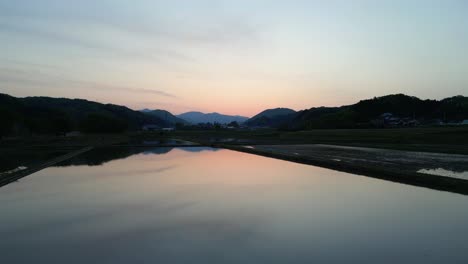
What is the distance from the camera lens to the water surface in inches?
245

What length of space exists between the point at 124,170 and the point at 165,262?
1361 centimetres

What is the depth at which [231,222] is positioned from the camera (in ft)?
27.7

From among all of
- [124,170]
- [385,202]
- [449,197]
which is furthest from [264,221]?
[124,170]

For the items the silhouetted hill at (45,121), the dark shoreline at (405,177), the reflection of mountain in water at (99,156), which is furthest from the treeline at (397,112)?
the dark shoreline at (405,177)

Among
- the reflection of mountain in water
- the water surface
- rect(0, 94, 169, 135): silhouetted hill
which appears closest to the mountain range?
rect(0, 94, 169, 135): silhouetted hill

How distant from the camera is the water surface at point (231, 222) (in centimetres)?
623

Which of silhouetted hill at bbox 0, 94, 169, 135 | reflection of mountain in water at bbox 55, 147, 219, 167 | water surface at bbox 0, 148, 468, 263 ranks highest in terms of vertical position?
silhouetted hill at bbox 0, 94, 169, 135

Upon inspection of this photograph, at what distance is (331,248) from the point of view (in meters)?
6.49

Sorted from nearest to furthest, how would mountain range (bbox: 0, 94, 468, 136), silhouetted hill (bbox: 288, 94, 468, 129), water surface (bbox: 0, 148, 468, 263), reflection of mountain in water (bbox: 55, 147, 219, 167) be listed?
1. water surface (bbox: 0, 148, 468, 263)
2. reflection of mountain in water (bbox: 55, 147, 219, 167)
3. mountain range (bbox: 0, 94, 468, 136)
4. silhouetted hill (bbox: 288, 94, 468, 129)

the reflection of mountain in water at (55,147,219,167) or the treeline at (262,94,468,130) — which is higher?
the treeline at (262,94,468,130)

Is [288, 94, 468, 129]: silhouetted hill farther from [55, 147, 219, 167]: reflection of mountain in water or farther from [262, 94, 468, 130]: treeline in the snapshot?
[55, 147, 219, 167]: reflection of mountain in water

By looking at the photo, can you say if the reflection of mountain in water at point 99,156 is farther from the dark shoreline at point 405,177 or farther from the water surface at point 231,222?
the dark shoreline at point 405,177

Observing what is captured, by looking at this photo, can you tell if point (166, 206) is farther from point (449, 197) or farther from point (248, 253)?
point (449, 197)

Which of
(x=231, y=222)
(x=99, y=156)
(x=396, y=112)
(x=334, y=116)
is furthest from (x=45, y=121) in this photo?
(x=396, y=112)
